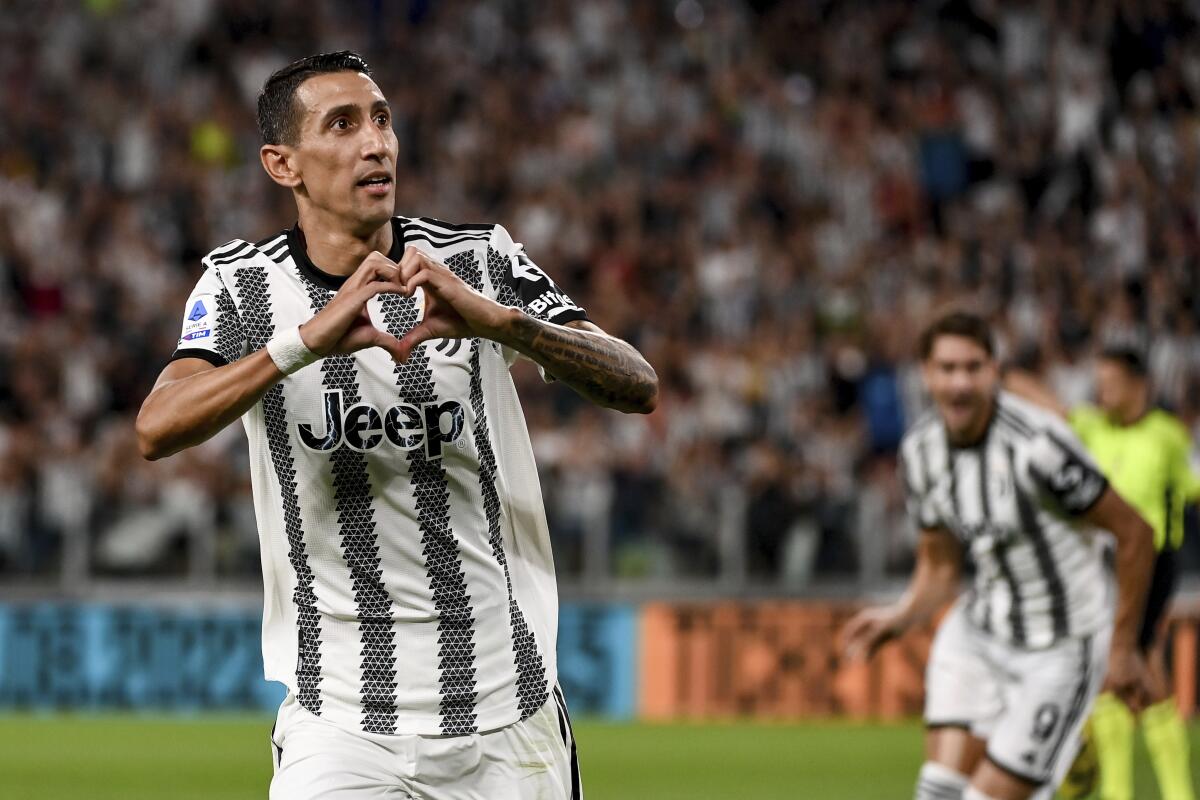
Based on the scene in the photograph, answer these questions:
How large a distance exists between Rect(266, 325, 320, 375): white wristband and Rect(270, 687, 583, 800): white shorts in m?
0.81

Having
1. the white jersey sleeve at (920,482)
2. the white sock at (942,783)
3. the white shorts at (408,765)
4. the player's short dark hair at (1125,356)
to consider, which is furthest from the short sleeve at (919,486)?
the white shorts at (408,765)

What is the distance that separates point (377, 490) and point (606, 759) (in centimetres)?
828

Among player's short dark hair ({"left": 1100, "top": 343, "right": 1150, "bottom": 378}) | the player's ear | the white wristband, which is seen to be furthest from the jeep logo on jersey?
player's short dark hair ({"left": 1100, "top": 343, "right": 1150, "bottom": 378})

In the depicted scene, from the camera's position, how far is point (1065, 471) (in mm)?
6363

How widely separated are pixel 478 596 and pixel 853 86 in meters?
14.7

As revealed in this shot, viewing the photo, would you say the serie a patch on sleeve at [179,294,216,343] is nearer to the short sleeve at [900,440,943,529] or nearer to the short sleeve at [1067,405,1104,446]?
the short sleeve at [900,440,943,529]

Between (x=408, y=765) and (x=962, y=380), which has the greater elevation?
(x=962, y=380)

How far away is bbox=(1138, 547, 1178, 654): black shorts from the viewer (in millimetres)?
9414

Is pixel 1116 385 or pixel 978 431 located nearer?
pixel 978 431

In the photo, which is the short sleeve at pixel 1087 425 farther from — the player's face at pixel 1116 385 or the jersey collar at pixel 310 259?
the jersey collar at pixel 310 259

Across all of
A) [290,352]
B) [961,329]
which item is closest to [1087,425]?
[961,329]

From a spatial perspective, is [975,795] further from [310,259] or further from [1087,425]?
[1087,425]

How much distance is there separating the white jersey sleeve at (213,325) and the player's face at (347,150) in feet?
0.80

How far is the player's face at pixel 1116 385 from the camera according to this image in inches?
374
